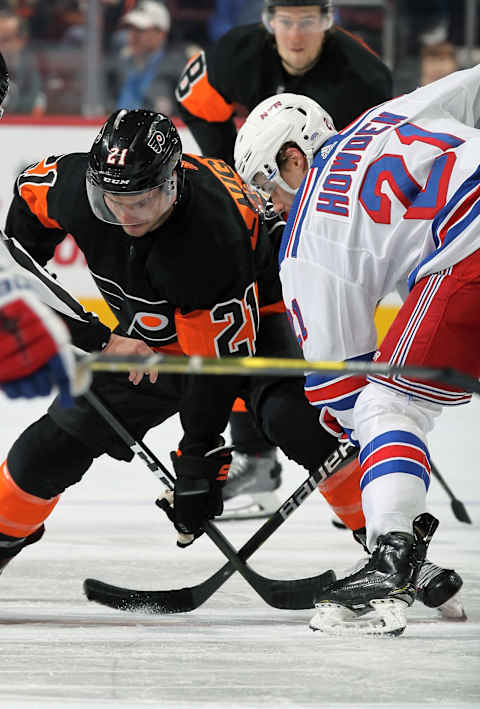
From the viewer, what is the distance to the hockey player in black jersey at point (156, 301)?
7.56 ft

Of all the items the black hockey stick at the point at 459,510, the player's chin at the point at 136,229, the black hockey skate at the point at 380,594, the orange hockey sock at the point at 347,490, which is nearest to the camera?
the black hockey skate at the point at 380,594

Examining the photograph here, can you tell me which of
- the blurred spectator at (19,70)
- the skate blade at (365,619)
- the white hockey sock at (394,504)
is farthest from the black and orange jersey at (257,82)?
the blurred spectator at (19,70)

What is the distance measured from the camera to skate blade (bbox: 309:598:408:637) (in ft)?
5.72

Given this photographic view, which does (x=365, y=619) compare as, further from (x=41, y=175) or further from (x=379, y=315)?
(x=379, y=315)

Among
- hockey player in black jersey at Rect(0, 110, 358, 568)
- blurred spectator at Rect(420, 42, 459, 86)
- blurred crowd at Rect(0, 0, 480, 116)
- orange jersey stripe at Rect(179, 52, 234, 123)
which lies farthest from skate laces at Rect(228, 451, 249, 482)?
blurred spectator at Rect(420, 42, 459, 86)

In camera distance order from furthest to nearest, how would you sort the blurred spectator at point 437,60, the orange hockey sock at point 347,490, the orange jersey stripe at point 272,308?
the blurred spectator at point 437,60 → the orange jersey stripe at point 272,308 → the orange hockey sock at point 347,490

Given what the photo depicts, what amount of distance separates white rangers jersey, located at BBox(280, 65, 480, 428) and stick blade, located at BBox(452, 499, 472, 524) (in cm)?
124

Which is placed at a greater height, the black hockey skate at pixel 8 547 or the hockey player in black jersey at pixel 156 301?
the hockey player in black jersey at pixel 156 301

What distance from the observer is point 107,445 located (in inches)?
99.6

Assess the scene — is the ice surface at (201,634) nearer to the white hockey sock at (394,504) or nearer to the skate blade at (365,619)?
the skate blade at (365,619)

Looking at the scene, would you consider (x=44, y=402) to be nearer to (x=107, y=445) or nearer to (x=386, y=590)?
(x=107, y=445)

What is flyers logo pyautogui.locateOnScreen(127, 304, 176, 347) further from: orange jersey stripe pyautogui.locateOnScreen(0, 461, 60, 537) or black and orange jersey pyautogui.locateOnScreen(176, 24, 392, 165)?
black and orange jersey pyautogui.locateOnScreen(176, 24, 392, 165)

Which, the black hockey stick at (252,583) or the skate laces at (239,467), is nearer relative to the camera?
the black hockey stick at (252,583)

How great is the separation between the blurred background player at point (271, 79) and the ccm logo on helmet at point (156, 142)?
1.07 m
